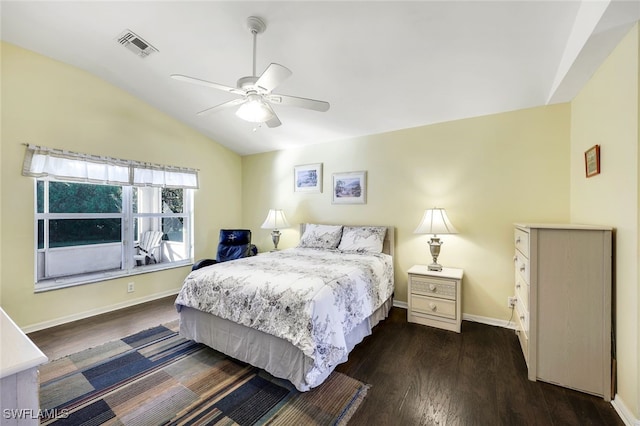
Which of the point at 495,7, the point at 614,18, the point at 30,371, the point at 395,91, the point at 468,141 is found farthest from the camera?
the point at 468,141

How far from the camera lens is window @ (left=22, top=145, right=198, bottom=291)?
2986 millimetres

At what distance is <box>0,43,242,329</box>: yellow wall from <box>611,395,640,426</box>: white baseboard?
474cm

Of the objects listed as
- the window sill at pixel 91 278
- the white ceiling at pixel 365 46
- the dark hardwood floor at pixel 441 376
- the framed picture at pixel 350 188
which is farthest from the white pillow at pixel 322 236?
the window sill at pixel 91 278

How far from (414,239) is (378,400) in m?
2.03

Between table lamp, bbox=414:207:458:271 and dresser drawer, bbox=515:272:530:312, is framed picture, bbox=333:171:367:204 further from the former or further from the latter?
dresser drawer, bbox=515:272:530:312

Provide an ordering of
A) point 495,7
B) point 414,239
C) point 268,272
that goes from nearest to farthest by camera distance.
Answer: point 495,7 → point 268,272 → point 414,239

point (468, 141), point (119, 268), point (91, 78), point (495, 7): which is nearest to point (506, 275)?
point (468, 141)

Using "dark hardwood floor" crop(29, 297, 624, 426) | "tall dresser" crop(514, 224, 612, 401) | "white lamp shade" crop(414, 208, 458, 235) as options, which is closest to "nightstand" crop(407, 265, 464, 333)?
"dark hardwood floor" crop(29, 297, 624, 426)

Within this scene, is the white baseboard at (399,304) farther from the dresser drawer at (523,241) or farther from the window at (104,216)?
the window at (104,216)

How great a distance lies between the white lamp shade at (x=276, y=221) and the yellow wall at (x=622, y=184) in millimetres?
3486

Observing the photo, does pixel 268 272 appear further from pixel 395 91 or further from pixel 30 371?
pixel 395 91

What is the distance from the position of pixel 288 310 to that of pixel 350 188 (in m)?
2.36

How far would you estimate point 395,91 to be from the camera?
2.77m

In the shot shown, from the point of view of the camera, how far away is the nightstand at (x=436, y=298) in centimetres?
275
